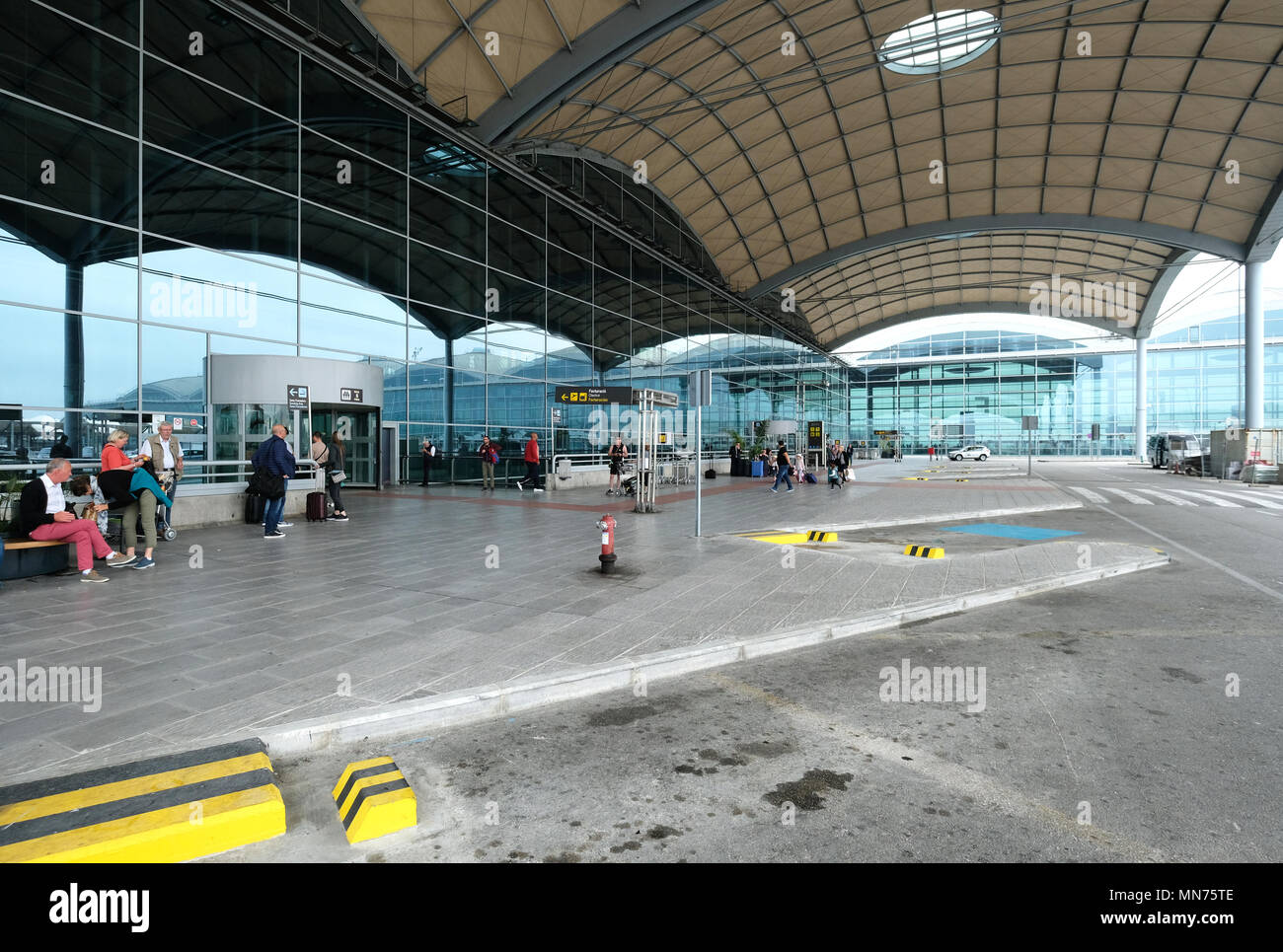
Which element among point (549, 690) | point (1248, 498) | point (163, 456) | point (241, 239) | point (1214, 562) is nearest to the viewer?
point (549, 690)

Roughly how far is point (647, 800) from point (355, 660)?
2947 mm

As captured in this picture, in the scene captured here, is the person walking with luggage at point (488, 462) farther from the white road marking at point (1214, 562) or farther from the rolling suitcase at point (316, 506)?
the white road marking at point (1214, 562)

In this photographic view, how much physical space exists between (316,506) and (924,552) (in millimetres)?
12182

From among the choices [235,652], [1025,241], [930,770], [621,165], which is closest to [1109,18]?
[621,165]

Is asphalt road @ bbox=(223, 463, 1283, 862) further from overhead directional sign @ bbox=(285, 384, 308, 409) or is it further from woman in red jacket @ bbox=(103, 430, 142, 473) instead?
overhead directional sign @ bbox=(285, 384, 308, 409)

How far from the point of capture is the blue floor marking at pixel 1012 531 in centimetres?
1301

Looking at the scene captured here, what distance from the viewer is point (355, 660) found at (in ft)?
16.8

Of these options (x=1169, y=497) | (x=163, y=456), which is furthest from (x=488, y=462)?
(x=1169, y=497)

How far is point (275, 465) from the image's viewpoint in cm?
1197

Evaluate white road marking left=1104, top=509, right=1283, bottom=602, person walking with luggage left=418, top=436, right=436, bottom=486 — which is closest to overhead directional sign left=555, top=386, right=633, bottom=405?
person walking with luggage left=418, top=436, right=436, bottom=486

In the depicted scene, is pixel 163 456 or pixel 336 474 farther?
pixel 336 474

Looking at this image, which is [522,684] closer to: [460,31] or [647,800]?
[647,800]

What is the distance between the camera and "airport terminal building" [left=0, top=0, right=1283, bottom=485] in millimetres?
13078

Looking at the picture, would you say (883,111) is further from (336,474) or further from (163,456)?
(163,456)
